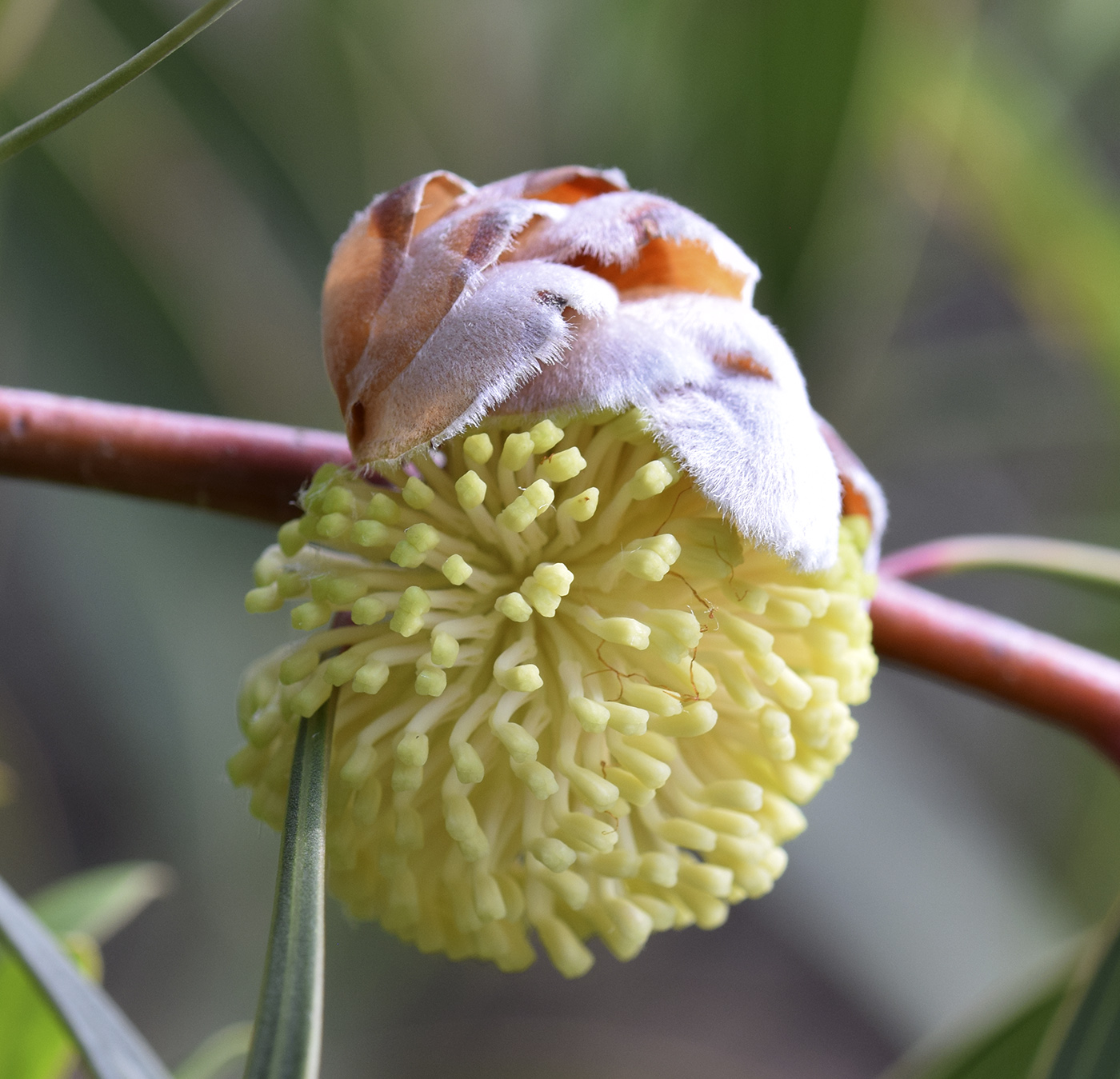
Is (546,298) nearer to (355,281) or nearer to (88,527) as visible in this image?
(355,281)

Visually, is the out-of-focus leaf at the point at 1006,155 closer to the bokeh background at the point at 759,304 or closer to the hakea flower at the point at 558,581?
the bokeh background at the point at 759,304

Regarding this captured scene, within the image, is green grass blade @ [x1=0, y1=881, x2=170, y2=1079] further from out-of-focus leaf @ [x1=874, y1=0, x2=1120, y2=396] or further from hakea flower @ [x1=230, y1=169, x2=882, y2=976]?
out-of-focus leaf @ [x1=874, y1=0, x2=1120, y2=396]

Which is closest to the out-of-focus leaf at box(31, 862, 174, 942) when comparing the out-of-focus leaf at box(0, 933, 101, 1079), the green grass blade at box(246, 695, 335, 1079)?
the out-of-focus leaf at box(0, 933, 101, 1079)

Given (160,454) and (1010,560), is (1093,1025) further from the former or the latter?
(160,454)

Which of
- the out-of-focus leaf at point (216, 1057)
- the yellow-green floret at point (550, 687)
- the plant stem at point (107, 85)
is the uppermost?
the plant stem at point (107, 85)

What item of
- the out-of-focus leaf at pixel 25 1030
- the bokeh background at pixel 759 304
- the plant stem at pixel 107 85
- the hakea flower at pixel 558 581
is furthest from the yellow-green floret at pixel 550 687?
the bokeh background at pixel 759 304

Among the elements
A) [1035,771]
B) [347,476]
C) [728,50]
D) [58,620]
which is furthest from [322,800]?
[1035,771]

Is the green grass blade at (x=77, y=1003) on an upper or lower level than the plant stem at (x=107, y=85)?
lower
